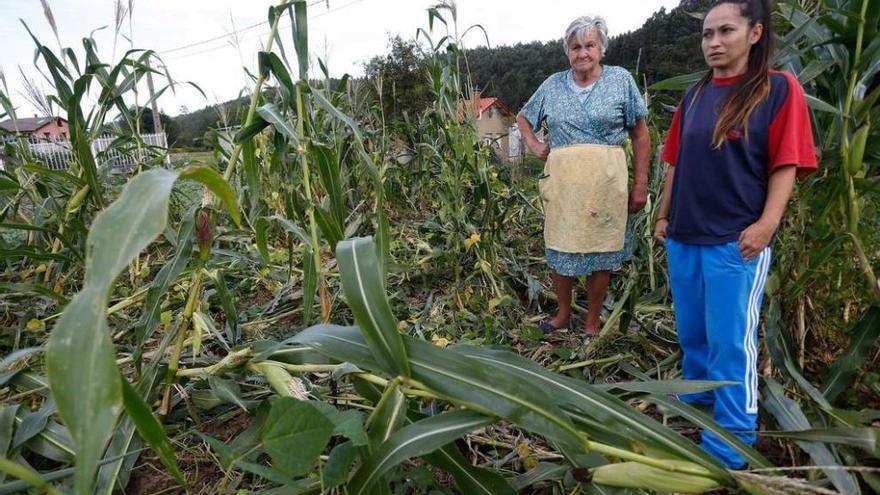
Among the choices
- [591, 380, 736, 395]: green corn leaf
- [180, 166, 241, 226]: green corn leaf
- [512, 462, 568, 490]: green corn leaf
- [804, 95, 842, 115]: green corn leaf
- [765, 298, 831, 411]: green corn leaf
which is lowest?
[512, 462, 568, 490]: green corn leaf

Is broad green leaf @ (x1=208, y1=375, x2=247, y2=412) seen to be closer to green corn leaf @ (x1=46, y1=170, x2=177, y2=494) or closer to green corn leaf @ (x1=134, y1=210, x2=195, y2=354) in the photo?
green corn leaf @ (x1=134, y1=210, x2=195, y2=354)

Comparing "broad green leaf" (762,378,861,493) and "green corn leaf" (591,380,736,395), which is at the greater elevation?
"green corn leaf" (591,380,736,395)

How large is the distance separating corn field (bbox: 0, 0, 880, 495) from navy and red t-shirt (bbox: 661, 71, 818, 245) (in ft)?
0.64

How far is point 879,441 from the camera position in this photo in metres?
0.95

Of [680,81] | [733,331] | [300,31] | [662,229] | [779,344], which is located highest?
[300,31]

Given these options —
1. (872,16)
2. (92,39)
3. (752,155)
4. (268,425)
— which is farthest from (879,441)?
(92,39)

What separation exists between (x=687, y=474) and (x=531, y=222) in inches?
119

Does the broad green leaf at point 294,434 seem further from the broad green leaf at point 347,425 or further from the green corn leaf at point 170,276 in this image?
the green corn leaf at point 170,276

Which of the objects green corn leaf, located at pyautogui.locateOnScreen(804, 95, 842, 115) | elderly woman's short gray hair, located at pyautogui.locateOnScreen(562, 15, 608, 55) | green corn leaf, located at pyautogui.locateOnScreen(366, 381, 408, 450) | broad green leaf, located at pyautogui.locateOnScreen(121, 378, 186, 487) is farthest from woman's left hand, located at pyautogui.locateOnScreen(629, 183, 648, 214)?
broad green leaf, located at pyautogui.locateOnScreen(121, 378, 186, 487)

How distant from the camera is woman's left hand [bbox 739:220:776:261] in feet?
4.03

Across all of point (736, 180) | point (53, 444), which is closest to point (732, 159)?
point (736, 180)

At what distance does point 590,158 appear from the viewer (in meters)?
1.87

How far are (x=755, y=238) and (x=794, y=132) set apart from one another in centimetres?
28

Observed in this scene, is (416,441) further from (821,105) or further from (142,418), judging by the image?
(821,105)
